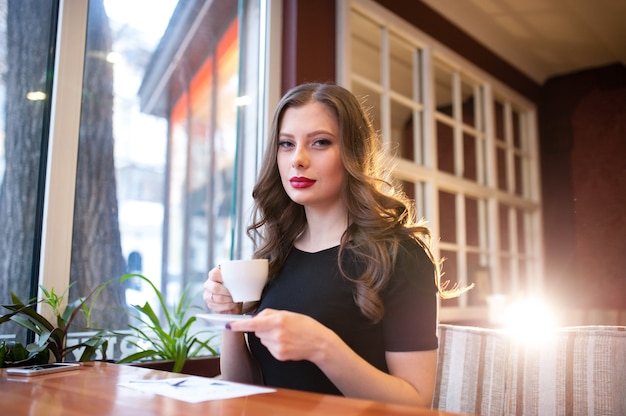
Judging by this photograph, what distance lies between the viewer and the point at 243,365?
1.29 metres

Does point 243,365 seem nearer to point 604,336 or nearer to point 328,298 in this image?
point 328,298

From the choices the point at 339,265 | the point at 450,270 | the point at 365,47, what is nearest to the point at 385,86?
the point at 365,47

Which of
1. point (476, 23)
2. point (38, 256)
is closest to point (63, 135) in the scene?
point (38, 256)

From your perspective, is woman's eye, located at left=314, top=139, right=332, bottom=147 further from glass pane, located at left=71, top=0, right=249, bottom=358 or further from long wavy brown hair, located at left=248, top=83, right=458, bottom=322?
glass pane, located at left=71, top=0, right=249, bottom=358

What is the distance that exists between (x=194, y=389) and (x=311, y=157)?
59 centimetres

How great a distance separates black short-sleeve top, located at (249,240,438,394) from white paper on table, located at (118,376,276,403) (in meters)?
0.26

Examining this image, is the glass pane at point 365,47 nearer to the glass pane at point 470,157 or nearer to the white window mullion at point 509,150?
the glass pane at point 470,157

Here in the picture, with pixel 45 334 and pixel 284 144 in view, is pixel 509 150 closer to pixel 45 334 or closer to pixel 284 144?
pixel 284 144

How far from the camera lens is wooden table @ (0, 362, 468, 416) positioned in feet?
2.39

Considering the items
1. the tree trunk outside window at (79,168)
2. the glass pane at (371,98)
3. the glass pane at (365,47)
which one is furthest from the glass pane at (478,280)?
the tree trunk outside window at (79,168)

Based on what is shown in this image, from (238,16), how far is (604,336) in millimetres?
2144

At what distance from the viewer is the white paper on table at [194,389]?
83 centimetres

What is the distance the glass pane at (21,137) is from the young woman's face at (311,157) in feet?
3.29

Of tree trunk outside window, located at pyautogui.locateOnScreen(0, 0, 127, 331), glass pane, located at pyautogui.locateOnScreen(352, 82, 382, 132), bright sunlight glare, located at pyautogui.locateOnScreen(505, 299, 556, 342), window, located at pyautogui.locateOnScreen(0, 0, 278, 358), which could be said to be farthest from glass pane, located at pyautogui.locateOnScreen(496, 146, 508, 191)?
tree trunk outside window, located at pyautogui.locateOnScreen(0, 0, 127, 331)
